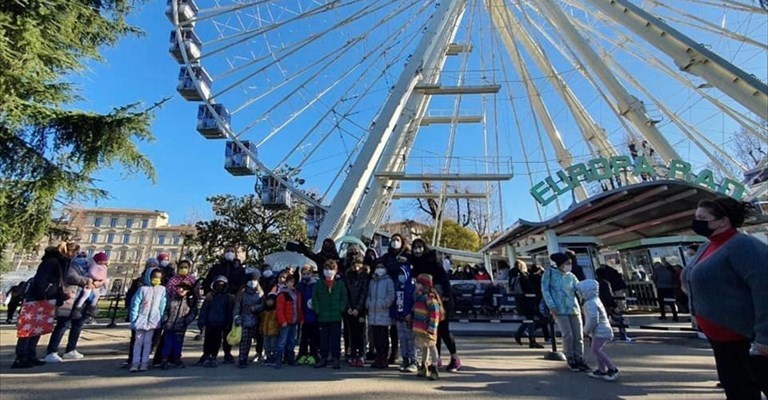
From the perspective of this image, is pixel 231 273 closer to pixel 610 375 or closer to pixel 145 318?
pixel 145 318

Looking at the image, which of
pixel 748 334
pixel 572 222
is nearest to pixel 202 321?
pixel 748 334

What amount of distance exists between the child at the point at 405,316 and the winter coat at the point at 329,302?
0.71 meters

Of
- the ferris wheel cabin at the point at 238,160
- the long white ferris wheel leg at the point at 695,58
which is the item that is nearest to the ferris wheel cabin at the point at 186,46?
the ferris wheel cabin at the point at 238,160

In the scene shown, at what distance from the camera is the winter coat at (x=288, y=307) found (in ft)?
19.4

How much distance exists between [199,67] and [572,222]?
611 inches

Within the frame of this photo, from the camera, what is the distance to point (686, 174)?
1149cm

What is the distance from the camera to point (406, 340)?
5.55 meters

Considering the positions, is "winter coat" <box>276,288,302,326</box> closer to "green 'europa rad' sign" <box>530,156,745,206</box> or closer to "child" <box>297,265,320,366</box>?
"child" <box>297,265,320,366</box>

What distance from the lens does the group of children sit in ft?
18.3

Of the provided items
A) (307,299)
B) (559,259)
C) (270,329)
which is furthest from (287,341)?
(559,259)

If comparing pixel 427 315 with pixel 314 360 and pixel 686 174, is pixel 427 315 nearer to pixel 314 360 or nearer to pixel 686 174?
pixel 314 360

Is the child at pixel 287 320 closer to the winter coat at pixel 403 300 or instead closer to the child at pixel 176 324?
the child at pixel 176 324

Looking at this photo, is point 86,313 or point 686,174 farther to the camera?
point 686,174

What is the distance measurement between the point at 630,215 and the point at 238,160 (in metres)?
14.7
